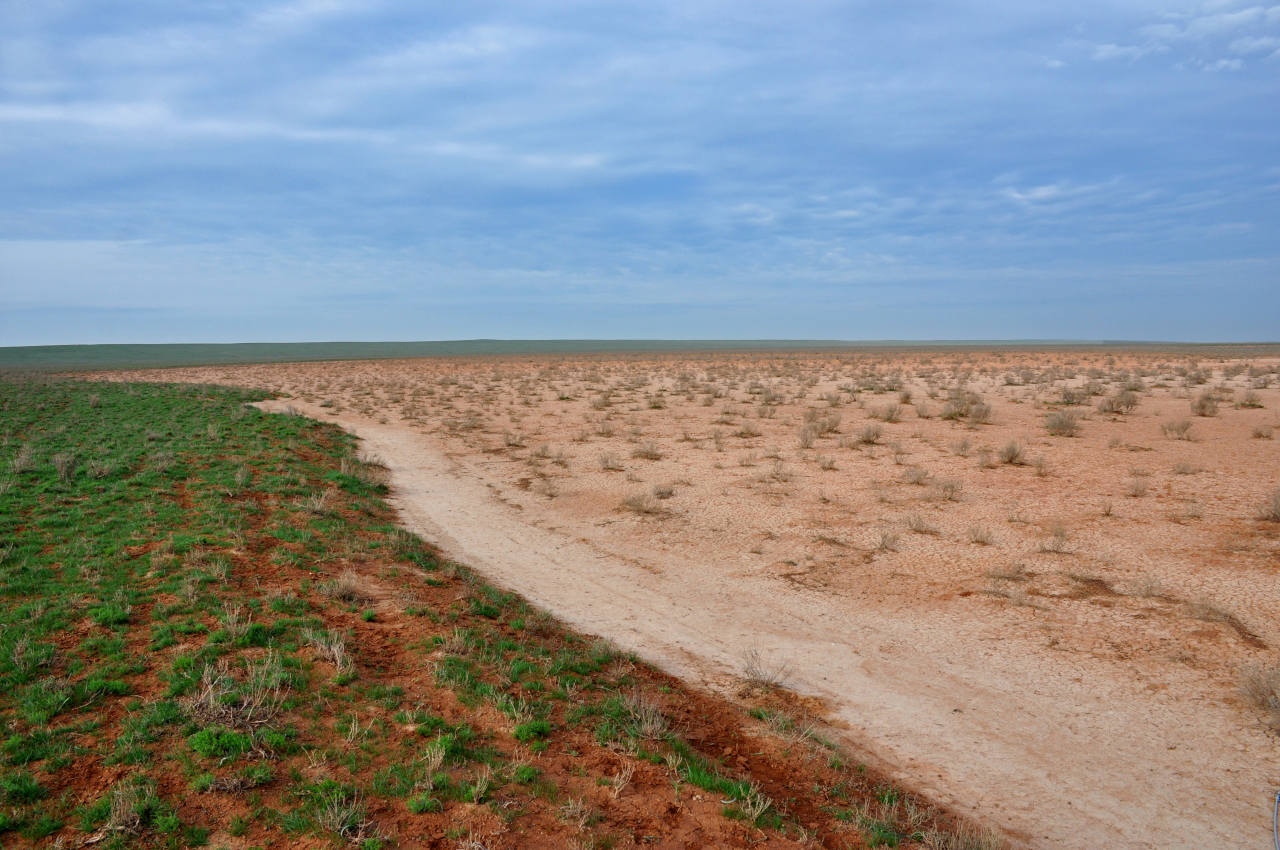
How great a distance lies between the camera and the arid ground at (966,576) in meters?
5.85

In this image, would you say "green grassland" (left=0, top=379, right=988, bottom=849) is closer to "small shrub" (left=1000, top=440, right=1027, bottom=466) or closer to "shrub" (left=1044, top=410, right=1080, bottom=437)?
"small shrub" (left=1000, top=440, right=1027, bottom=466)

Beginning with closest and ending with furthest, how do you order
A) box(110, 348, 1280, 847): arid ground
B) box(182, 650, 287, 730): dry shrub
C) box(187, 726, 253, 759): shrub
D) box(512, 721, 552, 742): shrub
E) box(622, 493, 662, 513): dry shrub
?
box(187, 726, 253, 759): shrub < box(182, 650, 287, 730): dry shrub < box(512, 721, 552, 742): shrub < box(110, 348, 1280, 847): arid ground < box(622, 493, 662, 513): dry shrub

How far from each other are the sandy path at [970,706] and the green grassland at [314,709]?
2.36 feet

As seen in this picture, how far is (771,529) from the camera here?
41.9 feet

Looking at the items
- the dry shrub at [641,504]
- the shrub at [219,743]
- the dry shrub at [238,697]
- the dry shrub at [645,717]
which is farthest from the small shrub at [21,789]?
the dry shrub at [641,504]

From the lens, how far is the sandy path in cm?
527

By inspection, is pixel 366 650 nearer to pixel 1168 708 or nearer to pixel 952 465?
pixel 1168 708

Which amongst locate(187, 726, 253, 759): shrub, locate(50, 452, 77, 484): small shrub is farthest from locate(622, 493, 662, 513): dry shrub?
locate(50, 452, 77, 484): small shrub

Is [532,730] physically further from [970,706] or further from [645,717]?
[970,706]

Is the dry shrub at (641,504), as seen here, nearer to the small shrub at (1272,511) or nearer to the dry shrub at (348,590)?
the dry shrub at (348,590)

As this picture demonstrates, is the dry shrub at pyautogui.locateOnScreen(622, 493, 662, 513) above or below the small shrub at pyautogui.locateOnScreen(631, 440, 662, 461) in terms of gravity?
below

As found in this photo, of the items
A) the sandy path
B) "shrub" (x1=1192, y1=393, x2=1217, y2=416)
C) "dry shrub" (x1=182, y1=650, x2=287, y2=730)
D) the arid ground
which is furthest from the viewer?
"shrub" (x1=1192, y1=393, x2=1217, y2=416)

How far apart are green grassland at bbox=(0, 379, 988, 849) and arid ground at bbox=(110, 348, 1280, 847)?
3.47 ft

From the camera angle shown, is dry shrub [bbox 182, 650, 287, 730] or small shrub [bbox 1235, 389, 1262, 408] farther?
small shrub [bbox 1235, 389, 1262, 408]
